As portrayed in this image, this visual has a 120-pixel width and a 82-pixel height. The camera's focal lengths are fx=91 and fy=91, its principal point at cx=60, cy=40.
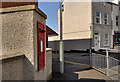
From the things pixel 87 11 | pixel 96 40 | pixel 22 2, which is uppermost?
pixel 87 11

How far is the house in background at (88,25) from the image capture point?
1483cm

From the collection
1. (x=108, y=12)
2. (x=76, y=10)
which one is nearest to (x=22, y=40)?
(x=76, y=10)

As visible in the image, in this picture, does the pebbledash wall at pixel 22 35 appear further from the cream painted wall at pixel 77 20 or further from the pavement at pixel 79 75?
the cream painted wall at pixel 77 20

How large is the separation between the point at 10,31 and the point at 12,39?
0.21m

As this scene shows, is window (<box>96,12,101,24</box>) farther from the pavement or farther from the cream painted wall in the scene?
the pavement

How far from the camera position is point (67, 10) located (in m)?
17.0

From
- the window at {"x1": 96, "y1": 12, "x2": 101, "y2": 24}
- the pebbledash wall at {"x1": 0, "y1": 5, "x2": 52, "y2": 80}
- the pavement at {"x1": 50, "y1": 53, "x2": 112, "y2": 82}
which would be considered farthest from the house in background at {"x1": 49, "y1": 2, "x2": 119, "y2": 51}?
the pebbledash wall at {"x1": 0, "y1": 5, "x2": 52, "y2": 80}

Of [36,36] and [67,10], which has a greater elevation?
[67,10]

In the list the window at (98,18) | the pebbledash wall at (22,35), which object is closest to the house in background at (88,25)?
the window at (98,18)

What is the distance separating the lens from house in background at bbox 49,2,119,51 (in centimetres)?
1483

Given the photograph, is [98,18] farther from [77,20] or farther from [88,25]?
[77,20]

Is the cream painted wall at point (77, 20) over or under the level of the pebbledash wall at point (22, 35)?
over

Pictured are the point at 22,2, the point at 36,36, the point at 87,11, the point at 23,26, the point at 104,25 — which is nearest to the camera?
the point at 23,26

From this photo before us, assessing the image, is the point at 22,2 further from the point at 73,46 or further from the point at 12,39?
the point at 73,46
